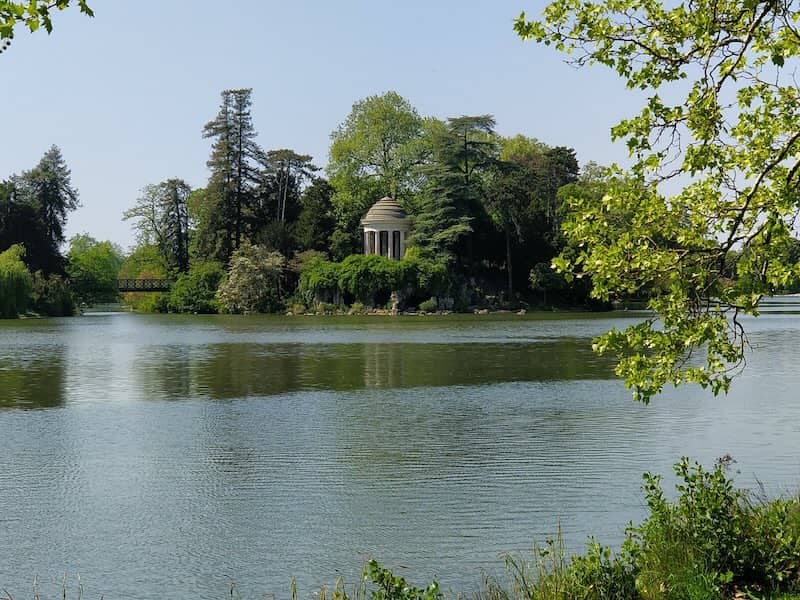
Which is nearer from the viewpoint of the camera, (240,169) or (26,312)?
(26,312)

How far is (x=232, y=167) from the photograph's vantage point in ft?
258

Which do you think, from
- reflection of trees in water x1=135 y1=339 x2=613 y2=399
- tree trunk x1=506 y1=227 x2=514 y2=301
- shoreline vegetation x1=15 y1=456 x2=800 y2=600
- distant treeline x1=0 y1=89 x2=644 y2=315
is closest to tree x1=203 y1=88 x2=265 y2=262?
distant treeline x1=0 y1=89 x2=644 y2=315

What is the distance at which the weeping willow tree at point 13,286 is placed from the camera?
6219 centimetres

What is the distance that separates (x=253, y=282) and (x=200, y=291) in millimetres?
7205

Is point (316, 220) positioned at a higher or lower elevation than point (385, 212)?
lower

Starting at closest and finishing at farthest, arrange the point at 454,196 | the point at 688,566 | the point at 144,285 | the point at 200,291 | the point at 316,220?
the point at 688,566
the point at 454,196
the point at 316,220
the point at 200,291
the point at 144,285

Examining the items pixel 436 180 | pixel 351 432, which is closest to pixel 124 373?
pixel 351 432

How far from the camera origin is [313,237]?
76.2 metres

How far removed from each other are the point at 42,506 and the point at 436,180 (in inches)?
2373

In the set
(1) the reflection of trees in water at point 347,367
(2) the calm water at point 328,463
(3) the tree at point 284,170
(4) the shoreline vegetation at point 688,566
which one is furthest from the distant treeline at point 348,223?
(4) the shoreline vegetation at point 688,566

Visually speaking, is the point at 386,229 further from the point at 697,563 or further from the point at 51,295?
A: the point at 697,563

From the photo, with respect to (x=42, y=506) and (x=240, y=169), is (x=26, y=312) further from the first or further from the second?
(x=42, y=506)

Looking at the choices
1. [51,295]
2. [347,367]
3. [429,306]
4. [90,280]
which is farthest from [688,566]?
[90,280]

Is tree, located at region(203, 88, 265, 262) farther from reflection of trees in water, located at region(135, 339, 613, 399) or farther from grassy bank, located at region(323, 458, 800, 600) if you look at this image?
grassy bank, located at region(323, 458, 800, 600)
